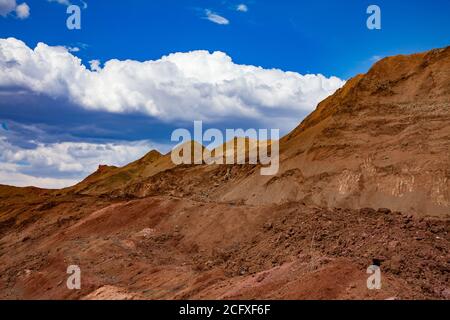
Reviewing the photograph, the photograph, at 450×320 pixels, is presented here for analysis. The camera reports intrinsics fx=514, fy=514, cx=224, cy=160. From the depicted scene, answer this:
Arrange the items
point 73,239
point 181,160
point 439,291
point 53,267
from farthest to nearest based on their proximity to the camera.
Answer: point 181,160 < point 73,239 < point 53,267 < point 439,291

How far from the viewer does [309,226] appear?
18875 mm

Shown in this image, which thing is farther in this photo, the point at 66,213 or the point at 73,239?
the point at 66,213

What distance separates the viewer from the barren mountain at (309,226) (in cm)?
1438

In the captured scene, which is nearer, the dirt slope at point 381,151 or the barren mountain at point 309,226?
the barren mountain at point 309,226

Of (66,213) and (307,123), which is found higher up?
(307,123)

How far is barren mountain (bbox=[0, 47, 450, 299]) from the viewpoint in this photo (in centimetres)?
1438

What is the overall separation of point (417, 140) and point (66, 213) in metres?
23.3

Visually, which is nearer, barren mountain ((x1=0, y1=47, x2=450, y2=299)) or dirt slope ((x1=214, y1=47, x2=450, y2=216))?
barren mountain ((x1=0, y1=47, x2=450, y2=299))

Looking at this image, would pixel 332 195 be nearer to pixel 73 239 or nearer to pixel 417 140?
pixel 417 140

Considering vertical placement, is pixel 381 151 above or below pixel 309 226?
above

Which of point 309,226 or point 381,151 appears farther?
point 381,151

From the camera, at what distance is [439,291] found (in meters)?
12.5
